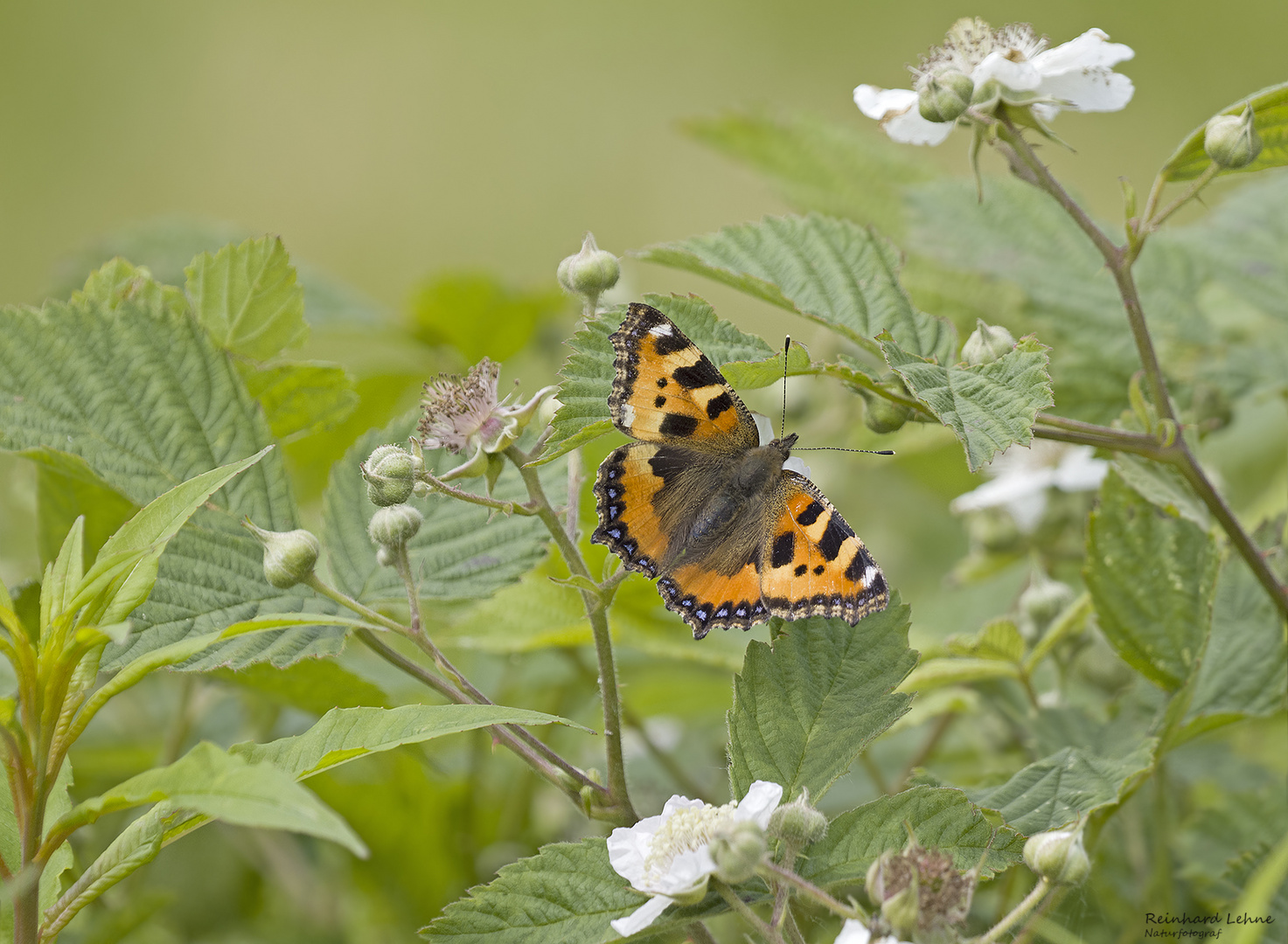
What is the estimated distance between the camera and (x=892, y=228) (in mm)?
2020

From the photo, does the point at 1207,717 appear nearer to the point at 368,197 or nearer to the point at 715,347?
the point at 715,347

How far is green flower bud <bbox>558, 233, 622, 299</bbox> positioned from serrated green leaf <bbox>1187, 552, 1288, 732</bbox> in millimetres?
648

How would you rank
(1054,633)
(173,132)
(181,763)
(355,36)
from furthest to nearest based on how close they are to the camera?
1. (355,36)
2. (173,132)
3. (1054,633)
4. (181,763)

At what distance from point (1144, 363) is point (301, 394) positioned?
0.85 metres

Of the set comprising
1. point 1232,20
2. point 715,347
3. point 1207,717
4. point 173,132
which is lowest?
point 1207,717

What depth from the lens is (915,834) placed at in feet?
2.75

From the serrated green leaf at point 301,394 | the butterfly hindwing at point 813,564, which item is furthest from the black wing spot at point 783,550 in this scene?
the serrated green leaf at point 301,394

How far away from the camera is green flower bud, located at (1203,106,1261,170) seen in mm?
982

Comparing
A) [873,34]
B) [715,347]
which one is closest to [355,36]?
[873,34]

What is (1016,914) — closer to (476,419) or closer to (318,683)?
(476,419)

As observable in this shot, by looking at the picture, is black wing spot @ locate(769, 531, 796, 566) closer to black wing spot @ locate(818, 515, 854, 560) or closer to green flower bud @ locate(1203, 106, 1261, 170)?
black wing spot @ locate(818, 515, 854, 560)

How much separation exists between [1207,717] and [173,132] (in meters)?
6.43

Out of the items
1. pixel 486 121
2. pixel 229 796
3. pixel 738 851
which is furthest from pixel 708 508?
pixel 486 121

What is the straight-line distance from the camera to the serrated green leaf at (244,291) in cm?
125
